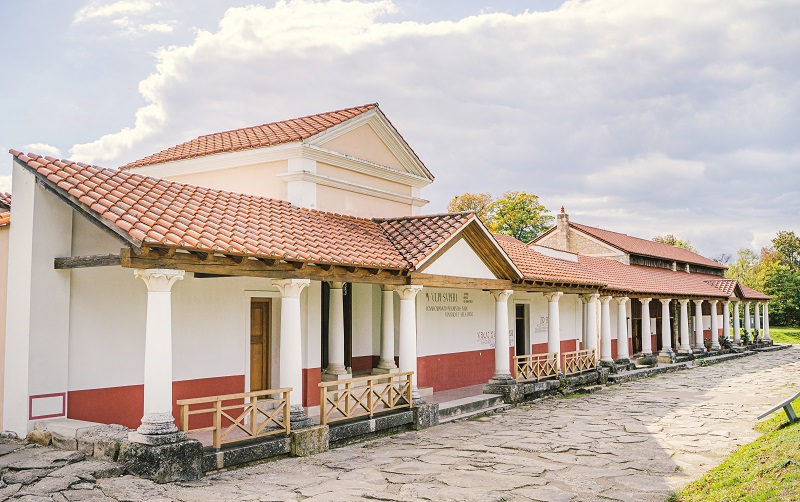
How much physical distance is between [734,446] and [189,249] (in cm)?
905

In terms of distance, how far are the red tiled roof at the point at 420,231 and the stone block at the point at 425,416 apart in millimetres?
2719

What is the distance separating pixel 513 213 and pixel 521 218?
2.40 ft

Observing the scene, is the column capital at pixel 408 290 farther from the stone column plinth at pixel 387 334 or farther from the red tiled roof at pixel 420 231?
the stone column plinth at pixel 387 334

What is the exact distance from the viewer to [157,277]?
26.2ft

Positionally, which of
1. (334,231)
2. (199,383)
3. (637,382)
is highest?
(334,231)

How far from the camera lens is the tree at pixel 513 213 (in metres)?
50.5

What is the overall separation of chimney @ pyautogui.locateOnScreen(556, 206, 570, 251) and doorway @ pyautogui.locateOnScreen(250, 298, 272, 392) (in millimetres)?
24635

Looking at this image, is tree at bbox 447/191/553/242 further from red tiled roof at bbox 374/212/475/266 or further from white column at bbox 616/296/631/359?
red tiled roof at bbox 374/212/475/266

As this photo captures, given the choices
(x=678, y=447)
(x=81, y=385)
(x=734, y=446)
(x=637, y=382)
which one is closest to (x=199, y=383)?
(x=81, y=385)

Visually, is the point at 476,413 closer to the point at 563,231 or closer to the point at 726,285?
the point at 563,231

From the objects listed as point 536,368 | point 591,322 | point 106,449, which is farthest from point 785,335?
point 106,449

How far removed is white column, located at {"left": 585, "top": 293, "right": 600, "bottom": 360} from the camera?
20.0 metres

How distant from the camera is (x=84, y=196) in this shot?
805cm

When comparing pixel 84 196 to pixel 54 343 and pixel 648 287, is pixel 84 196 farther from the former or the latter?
pixel 648 287
